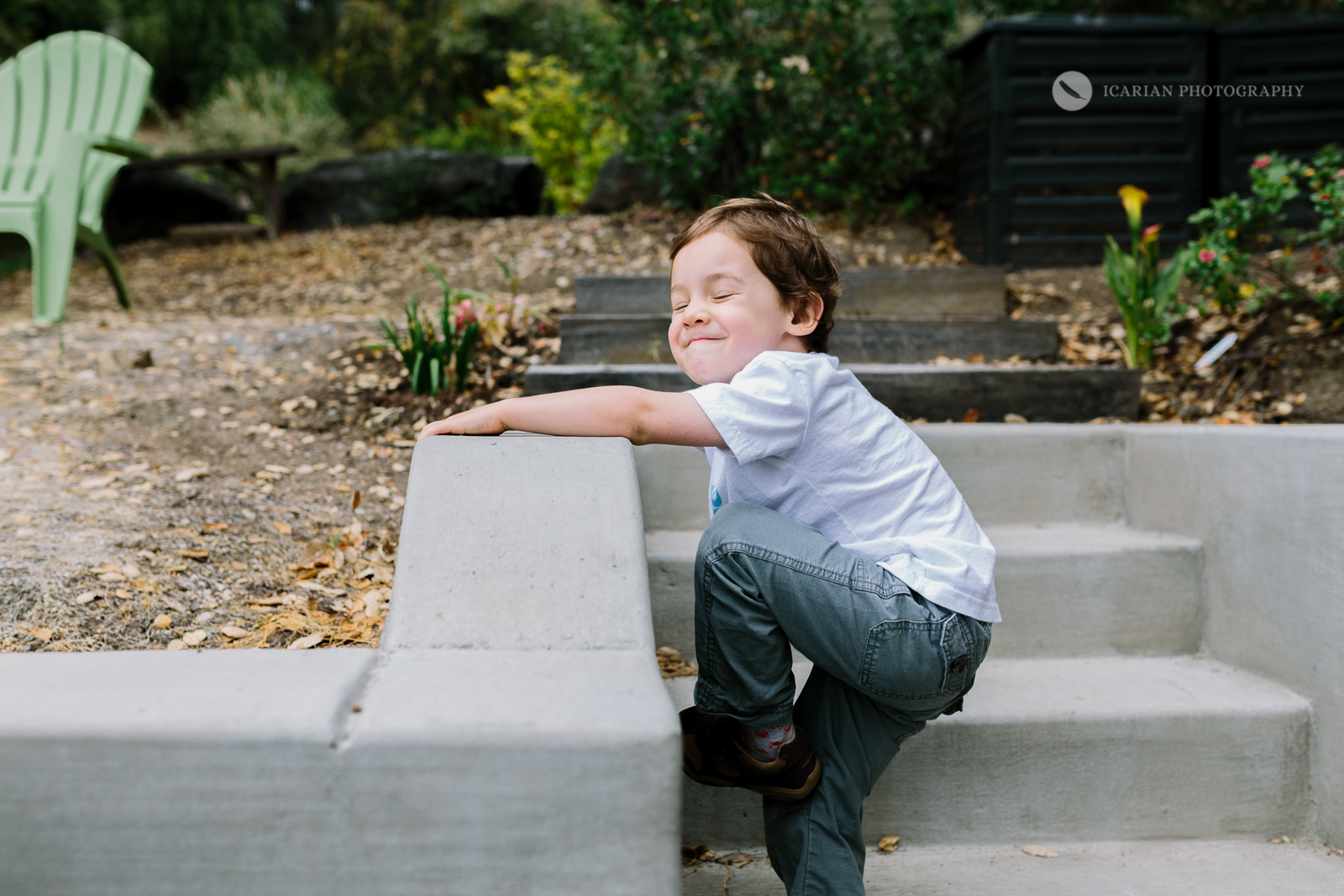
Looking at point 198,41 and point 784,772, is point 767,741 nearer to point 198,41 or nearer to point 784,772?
point 784,772

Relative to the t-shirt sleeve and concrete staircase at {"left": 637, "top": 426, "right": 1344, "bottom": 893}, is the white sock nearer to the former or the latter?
concrete staircase at {"left": 637, "top": 426, "right": 1344, "bottom": 893}

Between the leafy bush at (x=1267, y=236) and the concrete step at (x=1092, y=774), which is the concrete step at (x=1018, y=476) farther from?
the leafy bush at (x=1267, y=236)

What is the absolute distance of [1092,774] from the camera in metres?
1.52

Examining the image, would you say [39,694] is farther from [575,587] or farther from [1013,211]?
[1013,211]

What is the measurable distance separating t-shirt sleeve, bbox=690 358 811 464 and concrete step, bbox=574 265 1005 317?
2.31 metres

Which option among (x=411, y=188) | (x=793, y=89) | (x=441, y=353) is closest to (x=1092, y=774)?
(x=441, y=353)

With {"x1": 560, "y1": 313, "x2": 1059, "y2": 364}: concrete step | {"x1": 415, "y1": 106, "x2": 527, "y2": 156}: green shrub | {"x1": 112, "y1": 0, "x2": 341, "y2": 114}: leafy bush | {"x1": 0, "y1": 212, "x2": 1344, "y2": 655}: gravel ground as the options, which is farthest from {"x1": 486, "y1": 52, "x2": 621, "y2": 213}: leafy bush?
{"x1": 112, "y1": 0, "x2": 341, "y2": 114}: leafy bush

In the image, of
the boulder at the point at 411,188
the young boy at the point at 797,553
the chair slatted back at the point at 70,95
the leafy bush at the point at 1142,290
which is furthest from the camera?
the boulder at the point at 411,188

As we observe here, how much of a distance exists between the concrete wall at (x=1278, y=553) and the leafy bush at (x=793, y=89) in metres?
3.36

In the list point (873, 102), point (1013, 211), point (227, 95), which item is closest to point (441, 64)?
point (227, 95)

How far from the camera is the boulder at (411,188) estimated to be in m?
6.98

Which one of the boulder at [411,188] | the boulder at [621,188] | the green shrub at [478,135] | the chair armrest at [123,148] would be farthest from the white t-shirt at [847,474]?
the green shrub at [478,135]

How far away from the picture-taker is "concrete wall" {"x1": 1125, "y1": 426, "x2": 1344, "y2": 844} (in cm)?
150

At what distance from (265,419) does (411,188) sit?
4.67m
